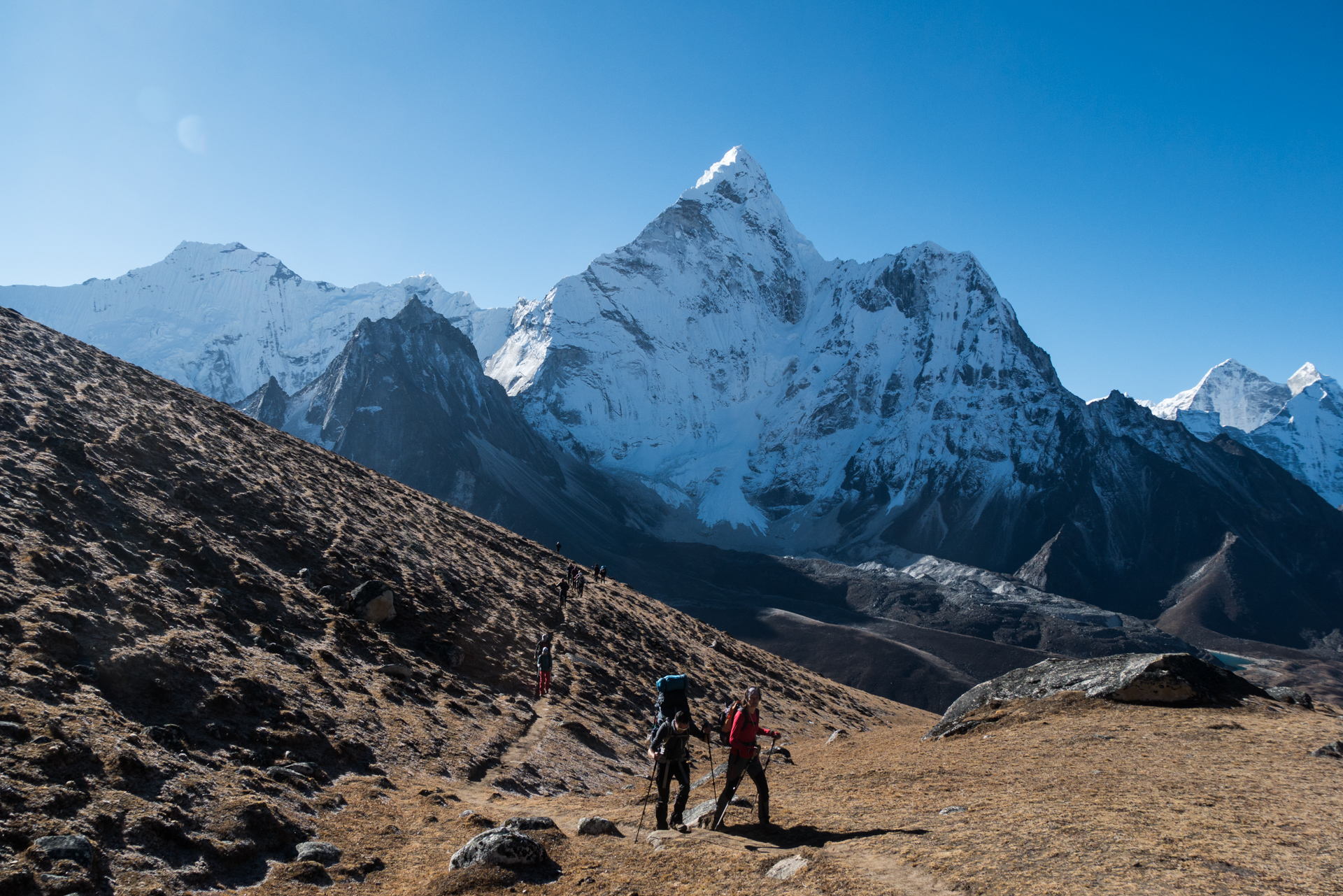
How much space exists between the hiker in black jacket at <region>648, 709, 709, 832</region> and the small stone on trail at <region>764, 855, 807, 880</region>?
112 inches

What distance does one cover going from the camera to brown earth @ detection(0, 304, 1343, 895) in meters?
10.0

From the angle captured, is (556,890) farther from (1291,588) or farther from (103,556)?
(1291,588)

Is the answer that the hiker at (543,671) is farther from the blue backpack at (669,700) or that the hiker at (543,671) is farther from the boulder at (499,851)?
the boulder at (499,851)

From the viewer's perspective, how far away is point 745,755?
41.5ft

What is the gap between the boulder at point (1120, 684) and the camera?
69.4ft

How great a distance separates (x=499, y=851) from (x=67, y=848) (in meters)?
5.10

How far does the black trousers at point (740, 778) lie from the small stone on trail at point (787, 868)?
226cm

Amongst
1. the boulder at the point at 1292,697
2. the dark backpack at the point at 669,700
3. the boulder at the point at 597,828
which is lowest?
the boulder at the point at 597,828

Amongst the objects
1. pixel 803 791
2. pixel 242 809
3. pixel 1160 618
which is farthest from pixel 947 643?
pixel 242 809

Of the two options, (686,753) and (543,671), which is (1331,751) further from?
(543,671)

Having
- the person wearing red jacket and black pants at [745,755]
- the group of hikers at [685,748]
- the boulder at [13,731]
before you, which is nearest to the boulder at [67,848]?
the boulder at [13,731]

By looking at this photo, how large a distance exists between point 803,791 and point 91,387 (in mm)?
30499

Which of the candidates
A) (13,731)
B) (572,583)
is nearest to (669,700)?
(13,731)

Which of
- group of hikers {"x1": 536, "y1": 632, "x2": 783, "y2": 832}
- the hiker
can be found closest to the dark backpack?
group of hikers {"x1": 536, "y1": 632, "x2": 783, "y2": 832}
